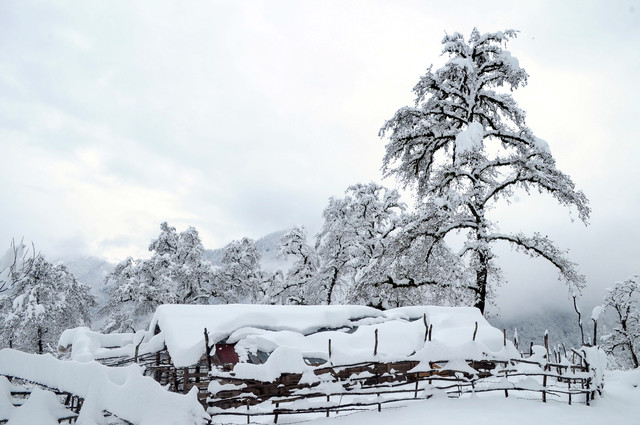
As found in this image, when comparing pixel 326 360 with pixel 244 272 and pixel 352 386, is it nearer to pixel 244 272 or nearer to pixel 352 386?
pixel 352 386

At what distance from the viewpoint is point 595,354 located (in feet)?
30.8

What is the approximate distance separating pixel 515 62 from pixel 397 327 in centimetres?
979

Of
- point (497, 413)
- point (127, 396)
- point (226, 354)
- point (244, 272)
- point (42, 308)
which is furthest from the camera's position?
point (244, 272)

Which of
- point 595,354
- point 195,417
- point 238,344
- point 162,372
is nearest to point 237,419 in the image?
point 238,344

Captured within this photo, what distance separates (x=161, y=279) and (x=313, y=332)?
50.4ft

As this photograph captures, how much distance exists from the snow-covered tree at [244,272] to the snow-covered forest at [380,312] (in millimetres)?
720

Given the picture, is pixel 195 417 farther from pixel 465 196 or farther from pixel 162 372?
pixel 465 196

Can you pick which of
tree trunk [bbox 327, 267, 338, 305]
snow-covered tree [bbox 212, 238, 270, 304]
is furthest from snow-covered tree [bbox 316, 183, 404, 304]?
snow-covered tree [bbox 212, 238, 270, 304]

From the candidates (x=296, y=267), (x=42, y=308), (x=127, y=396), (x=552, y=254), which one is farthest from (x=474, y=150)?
(x=42, y=308)

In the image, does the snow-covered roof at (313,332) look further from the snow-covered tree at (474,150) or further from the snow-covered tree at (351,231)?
the snow-covered tree at (351,231)

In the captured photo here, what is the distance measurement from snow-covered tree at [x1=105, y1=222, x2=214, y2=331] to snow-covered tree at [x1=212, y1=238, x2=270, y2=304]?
195 centimetres

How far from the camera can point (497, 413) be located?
725cm

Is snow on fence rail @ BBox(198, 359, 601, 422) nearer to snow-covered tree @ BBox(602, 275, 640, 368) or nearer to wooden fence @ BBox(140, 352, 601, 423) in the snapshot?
wooden fence @ BBox(140, 352, 601, 423)

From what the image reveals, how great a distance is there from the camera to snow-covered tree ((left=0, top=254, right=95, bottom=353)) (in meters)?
21.1
